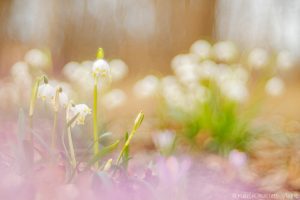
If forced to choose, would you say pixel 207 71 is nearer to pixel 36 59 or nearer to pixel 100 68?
pixel 36 59

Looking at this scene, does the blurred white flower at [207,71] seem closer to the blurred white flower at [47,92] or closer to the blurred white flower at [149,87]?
→ the blurred white flower at [149,87]

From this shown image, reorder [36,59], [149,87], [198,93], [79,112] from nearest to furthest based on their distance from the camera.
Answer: [79,112]
[36,59]
[198,93]
[149,87]

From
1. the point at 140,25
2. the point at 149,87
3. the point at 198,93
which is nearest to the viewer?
the point at 198,93

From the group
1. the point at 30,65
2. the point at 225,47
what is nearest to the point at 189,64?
the point at 225,47

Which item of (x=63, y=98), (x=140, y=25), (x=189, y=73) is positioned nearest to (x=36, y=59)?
(x=189, y=73)

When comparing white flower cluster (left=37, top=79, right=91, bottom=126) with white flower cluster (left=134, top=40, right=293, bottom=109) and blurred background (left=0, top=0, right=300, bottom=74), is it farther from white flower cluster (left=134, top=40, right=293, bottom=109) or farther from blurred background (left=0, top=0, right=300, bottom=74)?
blurred background (left=0, top=0, right=300, bottom=74)

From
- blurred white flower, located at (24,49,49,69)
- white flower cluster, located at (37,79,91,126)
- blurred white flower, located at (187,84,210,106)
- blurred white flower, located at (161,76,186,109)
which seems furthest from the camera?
blurred white flower, located at (161,76,186,109)

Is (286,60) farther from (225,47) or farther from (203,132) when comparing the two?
(203,132)

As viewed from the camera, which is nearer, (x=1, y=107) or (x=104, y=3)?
(x=1, y=107)

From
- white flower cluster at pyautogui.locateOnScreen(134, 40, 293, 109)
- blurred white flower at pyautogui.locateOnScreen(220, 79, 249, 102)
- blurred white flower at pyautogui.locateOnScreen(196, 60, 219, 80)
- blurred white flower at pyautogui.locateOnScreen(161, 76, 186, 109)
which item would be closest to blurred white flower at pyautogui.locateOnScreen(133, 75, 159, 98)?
white flower cluster at pyautogui.locateOnScreen(134, 40, 293, 109)
